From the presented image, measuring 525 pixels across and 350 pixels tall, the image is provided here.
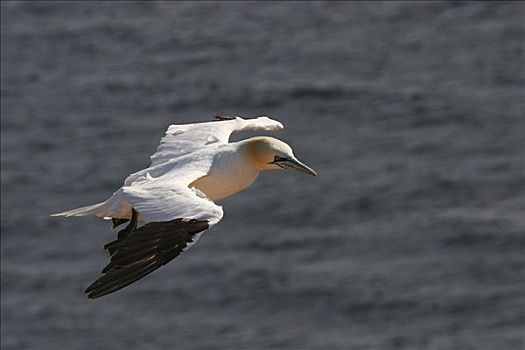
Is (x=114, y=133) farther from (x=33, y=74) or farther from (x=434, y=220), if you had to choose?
(x=434, y=220)

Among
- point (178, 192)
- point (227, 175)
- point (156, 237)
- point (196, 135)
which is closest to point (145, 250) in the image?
point (156, 237)

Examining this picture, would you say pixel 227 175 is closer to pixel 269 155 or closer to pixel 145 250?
pixel 269 155

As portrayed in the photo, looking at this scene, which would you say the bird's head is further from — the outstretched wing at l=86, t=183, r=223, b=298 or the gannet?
the outstretched wing at l=86, t=183, r=223, b=298

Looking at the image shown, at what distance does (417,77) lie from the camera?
103 ft

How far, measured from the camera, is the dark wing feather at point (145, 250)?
1303 centimetres

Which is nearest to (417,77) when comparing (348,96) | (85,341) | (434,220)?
(348,96)

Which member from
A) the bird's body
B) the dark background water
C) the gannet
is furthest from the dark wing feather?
the dark background water

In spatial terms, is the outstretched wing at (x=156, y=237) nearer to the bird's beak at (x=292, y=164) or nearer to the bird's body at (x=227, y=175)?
the bird's body at (x=227, y=175)

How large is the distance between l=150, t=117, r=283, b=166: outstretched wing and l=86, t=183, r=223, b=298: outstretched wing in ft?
7.22

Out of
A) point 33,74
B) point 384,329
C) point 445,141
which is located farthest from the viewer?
point 33,74

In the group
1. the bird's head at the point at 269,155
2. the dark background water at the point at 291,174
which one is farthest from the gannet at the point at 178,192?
the dark background water at the point at 291,174

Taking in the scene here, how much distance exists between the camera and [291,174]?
29.8m

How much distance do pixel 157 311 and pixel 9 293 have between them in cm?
237

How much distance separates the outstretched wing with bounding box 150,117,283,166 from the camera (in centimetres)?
1650
